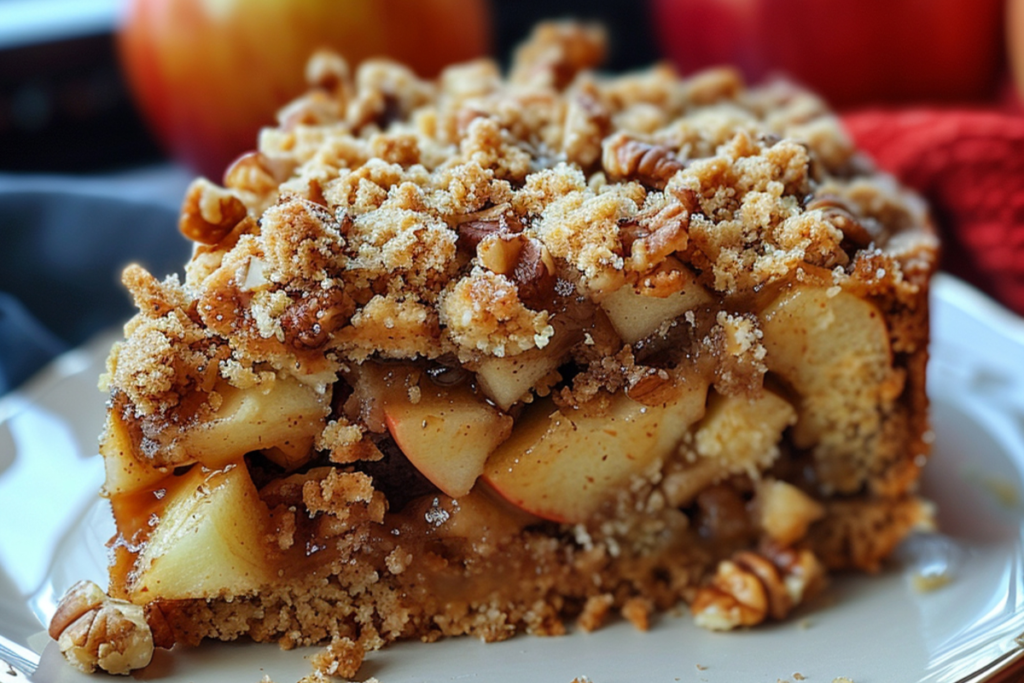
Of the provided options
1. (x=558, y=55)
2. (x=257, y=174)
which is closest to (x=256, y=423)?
(x=257, y=174)

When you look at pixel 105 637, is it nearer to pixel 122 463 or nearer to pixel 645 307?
pixel 122 463

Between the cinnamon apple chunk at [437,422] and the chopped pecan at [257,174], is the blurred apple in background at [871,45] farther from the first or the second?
the cinnamon apple chunk at [437,422]

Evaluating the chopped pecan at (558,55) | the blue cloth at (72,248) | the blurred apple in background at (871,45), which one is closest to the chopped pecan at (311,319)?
the chopped pecan at (558,55)

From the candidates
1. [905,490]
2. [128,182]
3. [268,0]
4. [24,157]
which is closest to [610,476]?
[905,490]

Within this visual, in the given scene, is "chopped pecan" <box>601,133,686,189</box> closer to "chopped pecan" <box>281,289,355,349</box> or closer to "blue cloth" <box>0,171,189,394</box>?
"chopped pecan" <box>281,289,355,349</box>

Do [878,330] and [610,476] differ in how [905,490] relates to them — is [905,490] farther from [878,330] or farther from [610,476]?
[610,476]

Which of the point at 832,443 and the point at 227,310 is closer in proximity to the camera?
the point at 227,310
